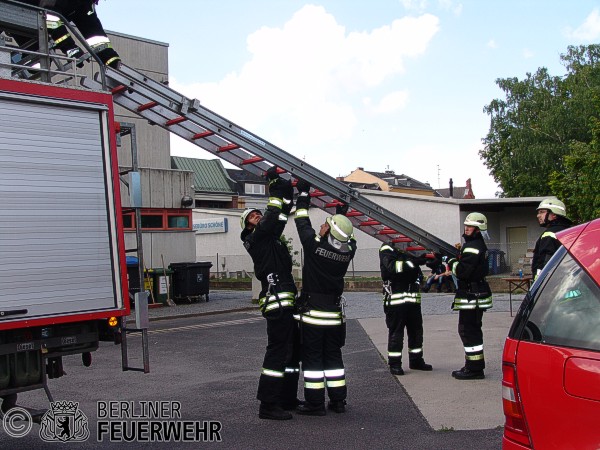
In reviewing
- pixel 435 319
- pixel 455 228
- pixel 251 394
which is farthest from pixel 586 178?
pixel 251 394

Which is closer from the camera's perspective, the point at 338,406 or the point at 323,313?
the point at 323,313

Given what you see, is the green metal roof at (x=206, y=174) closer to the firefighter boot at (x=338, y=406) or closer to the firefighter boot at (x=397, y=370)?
the firefighter boot at (x=397, y=370)

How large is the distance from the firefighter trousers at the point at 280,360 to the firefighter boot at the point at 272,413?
2.2 inches

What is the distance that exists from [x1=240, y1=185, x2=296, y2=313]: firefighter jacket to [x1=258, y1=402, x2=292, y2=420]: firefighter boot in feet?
2.97

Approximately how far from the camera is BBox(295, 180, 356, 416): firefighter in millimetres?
6422

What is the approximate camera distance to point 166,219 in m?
22.5

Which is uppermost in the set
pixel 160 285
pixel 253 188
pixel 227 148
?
pixel 253 188

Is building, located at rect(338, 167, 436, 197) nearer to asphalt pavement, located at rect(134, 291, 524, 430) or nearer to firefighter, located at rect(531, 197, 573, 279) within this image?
asphalt pavement, located at rect(134, 291, 524, 430)

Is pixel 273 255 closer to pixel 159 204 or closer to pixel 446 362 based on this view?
pixel 446 362

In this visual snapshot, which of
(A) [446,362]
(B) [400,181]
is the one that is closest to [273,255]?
(A) [446,362]

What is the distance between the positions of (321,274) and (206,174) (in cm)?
5279

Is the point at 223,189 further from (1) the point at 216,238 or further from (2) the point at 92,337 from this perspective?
(2) the point at 92,337

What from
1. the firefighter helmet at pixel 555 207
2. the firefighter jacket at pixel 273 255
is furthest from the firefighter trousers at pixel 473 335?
the firefighter jacket at pixel 273 255

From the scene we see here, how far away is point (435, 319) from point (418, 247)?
5.47 metres
